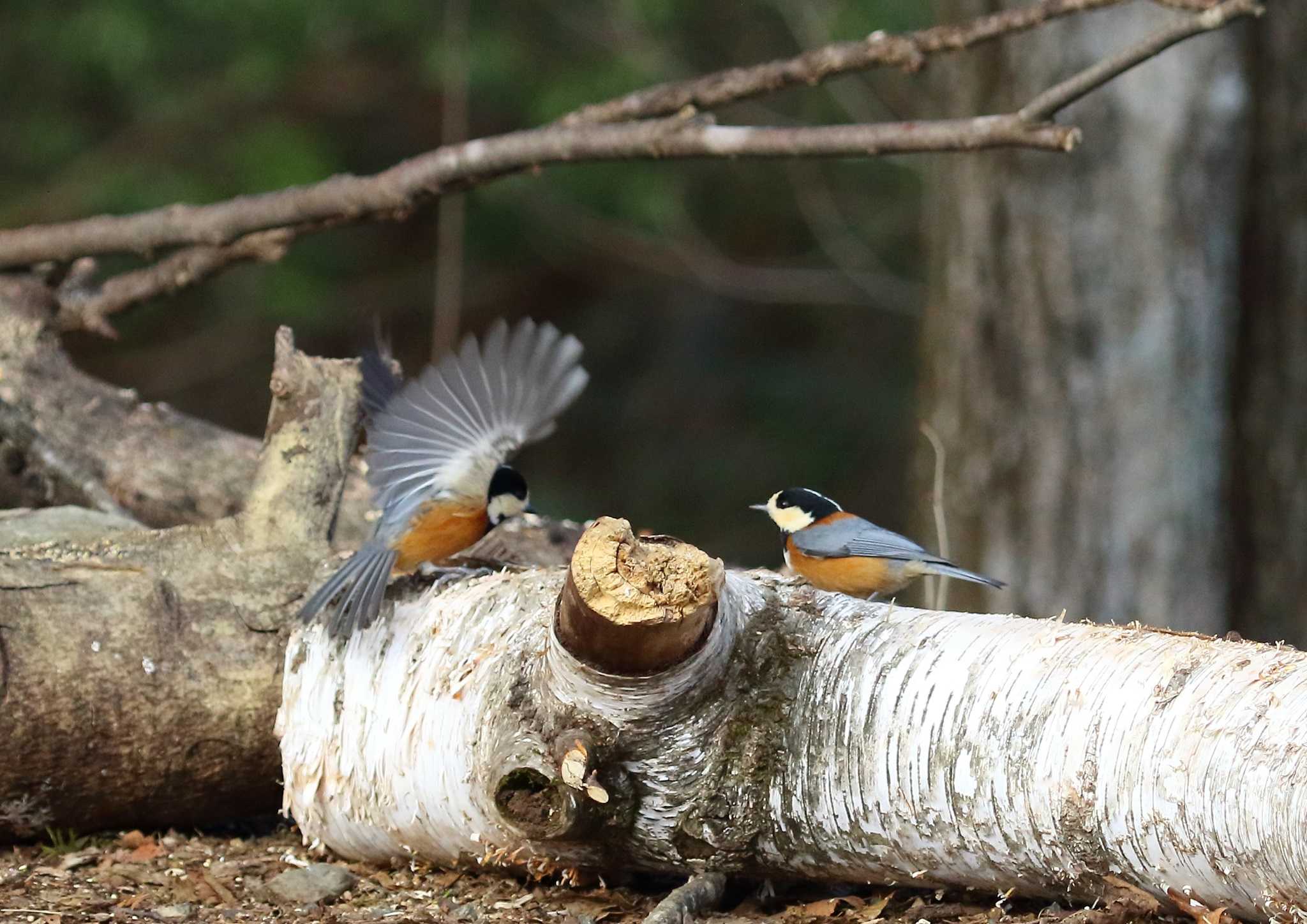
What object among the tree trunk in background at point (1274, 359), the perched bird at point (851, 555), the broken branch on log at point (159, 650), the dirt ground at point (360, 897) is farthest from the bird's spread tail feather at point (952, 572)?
Result: the tree trunk in background at point (1274, 359)

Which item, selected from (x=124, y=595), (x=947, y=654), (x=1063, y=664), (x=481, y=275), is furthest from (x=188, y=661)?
(x=481, y=275)

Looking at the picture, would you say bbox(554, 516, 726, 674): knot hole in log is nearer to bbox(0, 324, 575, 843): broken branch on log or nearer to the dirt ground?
the dirt ground

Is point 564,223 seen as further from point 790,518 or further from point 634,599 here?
point 634,599

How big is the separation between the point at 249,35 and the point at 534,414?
18.8 ft

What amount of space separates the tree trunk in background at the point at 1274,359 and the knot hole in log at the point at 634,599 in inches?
141

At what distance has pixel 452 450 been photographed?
11.3 ft

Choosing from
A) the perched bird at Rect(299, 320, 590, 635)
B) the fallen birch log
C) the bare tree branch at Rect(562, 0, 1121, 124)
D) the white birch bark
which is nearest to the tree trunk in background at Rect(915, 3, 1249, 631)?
the bare tree branch at Rect(562, 0, 1121, 124)

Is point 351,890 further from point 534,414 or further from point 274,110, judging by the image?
point 274,110

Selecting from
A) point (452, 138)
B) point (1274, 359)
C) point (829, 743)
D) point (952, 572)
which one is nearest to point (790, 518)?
point (952, 572)

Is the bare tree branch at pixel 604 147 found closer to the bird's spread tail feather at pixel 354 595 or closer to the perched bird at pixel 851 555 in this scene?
the perched bird at pixel 851 555

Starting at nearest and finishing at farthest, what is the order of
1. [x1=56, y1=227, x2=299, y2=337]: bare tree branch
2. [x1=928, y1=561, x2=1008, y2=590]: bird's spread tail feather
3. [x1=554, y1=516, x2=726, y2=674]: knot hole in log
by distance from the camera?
[x1=554, y1=516, x2=726, y2=674]: knot hole in log
[x1=928, y1=561, x2=1008, y2=590]: bird's spread tail feather
[x1=56, y1=227, x2=299, y2=337]: bare tree branch

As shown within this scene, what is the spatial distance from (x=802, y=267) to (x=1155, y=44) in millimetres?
7910

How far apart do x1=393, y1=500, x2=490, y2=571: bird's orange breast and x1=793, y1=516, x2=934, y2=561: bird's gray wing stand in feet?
3.05

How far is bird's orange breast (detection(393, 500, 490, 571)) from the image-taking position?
11.3ft
